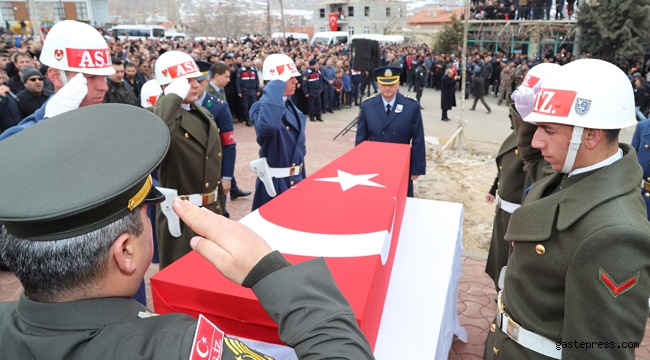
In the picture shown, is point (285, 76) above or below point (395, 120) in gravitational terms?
above

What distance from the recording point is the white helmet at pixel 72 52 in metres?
2.40

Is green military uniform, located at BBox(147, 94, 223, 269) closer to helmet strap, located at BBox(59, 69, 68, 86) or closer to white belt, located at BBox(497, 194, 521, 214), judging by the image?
helmet strap, located at BBox(59, 69, 68, 86)

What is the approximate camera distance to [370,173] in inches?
103

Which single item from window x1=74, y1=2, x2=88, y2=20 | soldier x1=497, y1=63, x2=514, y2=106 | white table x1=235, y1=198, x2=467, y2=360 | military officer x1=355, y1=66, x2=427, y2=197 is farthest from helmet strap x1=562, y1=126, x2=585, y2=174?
window x1=74, y1=2, x2=88, y2=20

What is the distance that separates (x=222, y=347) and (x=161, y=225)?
258 centimetres

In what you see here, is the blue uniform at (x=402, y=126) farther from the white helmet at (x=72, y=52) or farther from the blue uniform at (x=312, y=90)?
the blue uniform at (x=312, y=90)

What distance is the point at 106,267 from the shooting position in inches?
35.6

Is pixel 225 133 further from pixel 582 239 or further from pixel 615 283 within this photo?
pixel 615 283

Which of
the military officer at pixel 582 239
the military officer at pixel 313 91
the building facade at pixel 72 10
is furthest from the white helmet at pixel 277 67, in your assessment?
the building facade at pixel 72 10

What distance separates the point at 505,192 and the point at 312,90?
32.6 ft

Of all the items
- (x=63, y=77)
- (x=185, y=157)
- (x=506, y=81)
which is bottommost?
(x=506, y=81)

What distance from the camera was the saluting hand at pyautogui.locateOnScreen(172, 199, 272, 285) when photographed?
2.82 ft

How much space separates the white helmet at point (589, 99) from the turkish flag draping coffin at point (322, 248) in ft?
2.65

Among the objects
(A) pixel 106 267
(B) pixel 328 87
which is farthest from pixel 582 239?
(B) pixel 328 87
